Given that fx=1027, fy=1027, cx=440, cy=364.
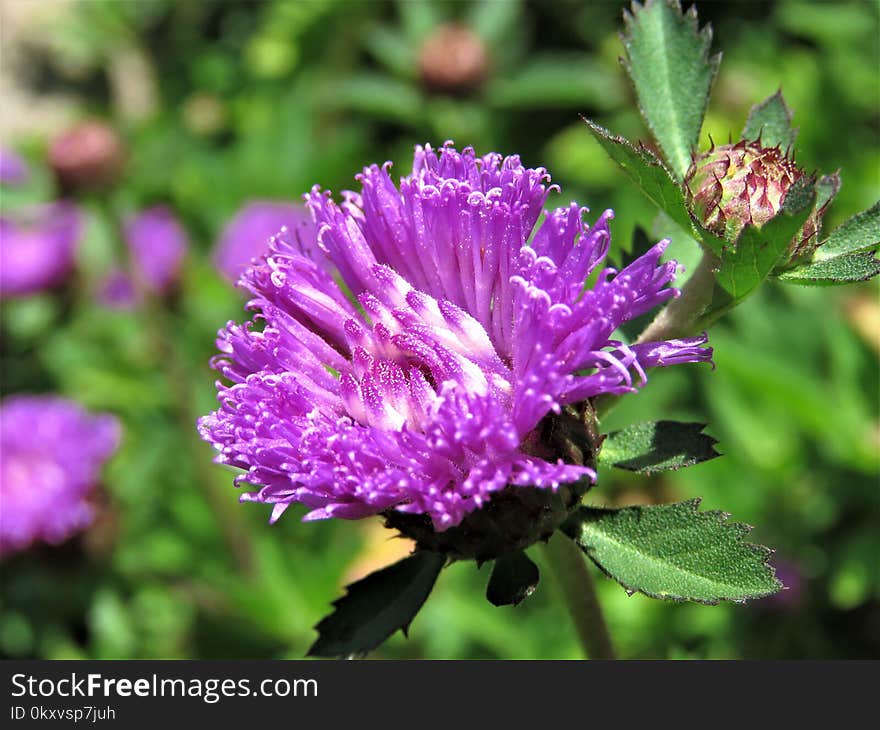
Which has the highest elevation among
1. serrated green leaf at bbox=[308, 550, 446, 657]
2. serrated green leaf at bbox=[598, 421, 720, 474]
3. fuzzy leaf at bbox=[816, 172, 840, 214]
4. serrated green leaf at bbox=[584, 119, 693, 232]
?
serrated green leaf at bbox=[584, 119, 693, 232]

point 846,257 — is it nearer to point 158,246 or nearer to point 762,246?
point 762,246

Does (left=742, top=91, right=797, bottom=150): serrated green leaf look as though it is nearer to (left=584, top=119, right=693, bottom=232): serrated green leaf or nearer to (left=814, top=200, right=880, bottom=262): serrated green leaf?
(left=814, top=200, right=880, bottom=262): serrated green leaf

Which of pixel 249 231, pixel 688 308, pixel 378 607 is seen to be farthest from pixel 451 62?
pixel 378 607

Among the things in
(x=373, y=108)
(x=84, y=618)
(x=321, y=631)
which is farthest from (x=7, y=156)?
(x=321, y=631)

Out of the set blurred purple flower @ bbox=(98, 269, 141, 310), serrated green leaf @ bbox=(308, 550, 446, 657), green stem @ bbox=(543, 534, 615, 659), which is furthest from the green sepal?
blurred purple flower @ bbox=(98, 269, 141, 310)

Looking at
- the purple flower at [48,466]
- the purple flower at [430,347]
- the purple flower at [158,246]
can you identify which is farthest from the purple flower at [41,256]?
the purple flower at [430,347]

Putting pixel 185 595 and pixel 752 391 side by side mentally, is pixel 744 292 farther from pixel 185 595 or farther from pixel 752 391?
pixel 185 595
